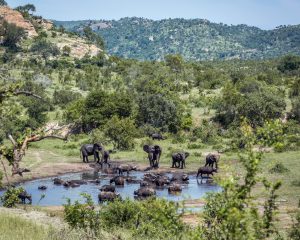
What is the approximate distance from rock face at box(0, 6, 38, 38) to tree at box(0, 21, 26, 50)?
682 centimetres

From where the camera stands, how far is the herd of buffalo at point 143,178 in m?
25.2

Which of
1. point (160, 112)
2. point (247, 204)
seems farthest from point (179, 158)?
point (247, 204)

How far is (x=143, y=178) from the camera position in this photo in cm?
2961

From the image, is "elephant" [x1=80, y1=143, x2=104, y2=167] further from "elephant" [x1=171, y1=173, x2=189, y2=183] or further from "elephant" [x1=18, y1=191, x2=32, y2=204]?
"elephant" [x1=18, y1=191, x2=32, y2=204]

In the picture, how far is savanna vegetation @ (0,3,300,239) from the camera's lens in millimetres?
7291

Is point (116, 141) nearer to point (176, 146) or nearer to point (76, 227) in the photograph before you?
point (176, 146)

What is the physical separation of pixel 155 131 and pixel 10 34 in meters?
49.1

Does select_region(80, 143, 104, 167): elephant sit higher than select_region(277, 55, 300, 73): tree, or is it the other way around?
select_region(277, 55, 300, 73): tree

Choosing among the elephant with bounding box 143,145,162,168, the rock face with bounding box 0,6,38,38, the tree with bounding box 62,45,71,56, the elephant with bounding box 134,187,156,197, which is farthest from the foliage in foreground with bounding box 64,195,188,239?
the rock face with bounding box 0,6,38,38

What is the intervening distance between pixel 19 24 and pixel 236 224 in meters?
95.7

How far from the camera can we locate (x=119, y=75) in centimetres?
7588

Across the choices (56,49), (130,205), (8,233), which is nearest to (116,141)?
(130,205)

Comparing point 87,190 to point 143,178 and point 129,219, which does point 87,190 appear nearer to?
point 143,178

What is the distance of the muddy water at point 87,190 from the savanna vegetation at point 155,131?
197 cm
